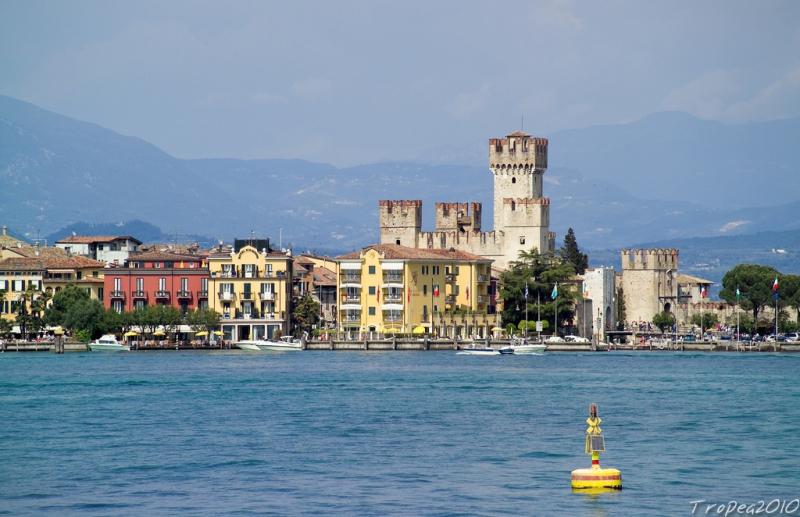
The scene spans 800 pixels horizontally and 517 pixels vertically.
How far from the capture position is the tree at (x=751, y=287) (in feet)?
426

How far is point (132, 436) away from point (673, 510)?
19759 mm

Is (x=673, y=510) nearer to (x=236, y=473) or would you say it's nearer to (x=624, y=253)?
(x=236, y=473)

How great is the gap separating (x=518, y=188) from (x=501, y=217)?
10.2 ft

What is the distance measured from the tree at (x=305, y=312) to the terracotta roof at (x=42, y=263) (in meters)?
13.4

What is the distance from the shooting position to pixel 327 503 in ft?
115

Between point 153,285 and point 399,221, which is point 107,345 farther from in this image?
point 399,221

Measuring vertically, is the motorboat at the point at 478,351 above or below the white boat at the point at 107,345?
below

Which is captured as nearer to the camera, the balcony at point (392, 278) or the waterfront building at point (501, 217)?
the balcony at point (392, 278)

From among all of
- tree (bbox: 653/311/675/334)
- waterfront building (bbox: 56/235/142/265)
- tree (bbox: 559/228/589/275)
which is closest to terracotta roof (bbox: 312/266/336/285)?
waterfront building (bbox: 56/235/142/265)

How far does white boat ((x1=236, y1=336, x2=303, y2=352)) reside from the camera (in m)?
111

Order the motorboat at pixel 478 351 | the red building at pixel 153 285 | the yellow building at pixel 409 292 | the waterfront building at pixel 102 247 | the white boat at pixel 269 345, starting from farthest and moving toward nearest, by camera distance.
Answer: the waterfront building at pixel 102 247 → the red building at pixel 153 285 → the yellow building at pixel 409 292 → the white boat at pixel 269 345 → the motorboat at pixel 478 351

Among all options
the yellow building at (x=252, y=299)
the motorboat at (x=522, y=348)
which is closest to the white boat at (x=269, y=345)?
the yellow building at (x=252, y=299)

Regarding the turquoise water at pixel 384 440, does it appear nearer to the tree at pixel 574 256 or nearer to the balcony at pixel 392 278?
the balcony at pixel 392 278

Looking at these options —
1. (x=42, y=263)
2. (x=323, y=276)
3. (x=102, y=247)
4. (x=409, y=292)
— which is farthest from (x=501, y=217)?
(x=42, y=263)
